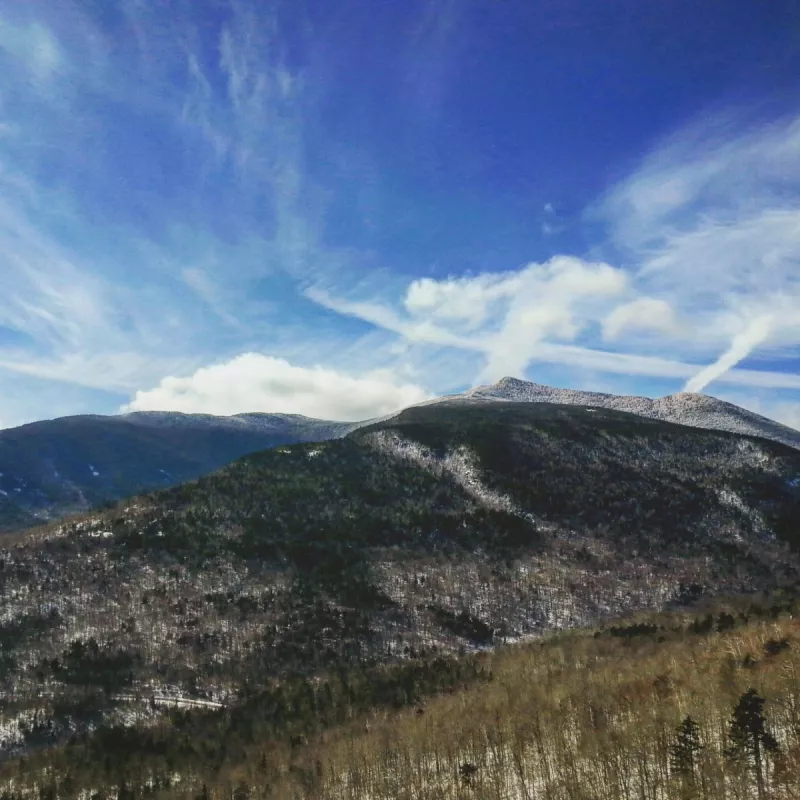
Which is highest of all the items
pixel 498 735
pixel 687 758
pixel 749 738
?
pixel 749 738

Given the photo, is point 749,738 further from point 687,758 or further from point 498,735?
point 498,735

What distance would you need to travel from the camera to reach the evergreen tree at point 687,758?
166 ft

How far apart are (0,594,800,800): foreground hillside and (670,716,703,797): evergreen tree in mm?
167

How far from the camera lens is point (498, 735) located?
73.5 meters

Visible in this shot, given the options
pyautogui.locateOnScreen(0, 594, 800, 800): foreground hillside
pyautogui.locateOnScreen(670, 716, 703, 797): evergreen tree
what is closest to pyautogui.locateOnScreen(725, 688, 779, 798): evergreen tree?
pyautogui.locateOnScreen(0, 594, 800, 800): foreground hillside

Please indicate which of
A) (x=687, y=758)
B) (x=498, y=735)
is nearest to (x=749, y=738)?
(x=687, y=758)

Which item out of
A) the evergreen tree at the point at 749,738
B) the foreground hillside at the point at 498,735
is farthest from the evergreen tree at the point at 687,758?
the evergreen tree at the point at 749,738

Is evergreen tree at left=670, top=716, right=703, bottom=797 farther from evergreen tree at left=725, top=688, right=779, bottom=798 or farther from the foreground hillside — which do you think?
evergreen tree at left=725, top=688, right=779, bottom=798

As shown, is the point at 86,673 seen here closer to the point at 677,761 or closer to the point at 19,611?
the point at 19,611

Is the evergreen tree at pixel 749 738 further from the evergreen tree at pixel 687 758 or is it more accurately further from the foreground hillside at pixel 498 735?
the evergreen tree at pixel 687 758

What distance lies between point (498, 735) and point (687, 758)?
27318mm

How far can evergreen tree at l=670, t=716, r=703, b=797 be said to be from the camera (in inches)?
1987

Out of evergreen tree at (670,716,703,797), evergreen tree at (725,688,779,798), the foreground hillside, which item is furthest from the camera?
the foreground hillside

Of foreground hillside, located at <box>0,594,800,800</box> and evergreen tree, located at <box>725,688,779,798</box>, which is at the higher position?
evergreen tree, located at <box>725,688,779,798</box>
